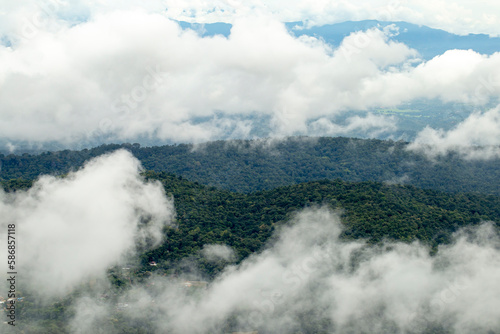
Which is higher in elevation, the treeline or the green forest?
the treeline

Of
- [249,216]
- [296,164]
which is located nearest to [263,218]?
[249,216]

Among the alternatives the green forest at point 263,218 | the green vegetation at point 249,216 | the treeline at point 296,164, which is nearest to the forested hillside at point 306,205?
the green forest at point 263,218

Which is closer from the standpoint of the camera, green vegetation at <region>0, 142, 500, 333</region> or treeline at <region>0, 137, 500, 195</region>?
green vegetation at <region>0, 142, 500, 333</region>

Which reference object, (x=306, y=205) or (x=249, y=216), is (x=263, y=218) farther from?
(x=306, y=205)

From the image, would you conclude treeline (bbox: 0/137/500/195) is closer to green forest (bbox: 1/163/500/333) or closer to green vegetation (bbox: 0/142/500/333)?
green vegetation (bbox: 0/142/500/333)

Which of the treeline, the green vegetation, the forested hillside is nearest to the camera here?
the green vegetation

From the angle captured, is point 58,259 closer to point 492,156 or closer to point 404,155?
point 404,155

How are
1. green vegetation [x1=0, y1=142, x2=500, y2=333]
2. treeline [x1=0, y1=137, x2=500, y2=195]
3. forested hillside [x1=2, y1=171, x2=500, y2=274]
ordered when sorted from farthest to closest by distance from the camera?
A: treeline [x1=0, y1=137, x2=500, y2=195], forested hillside [x1=2, y1=171, x2=500, y2=274], green vegetation [x1=0, y1=142, x2=500, y2=333]

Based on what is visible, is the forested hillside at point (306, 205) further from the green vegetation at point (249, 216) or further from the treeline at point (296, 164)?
the treeline at point (296, 164)

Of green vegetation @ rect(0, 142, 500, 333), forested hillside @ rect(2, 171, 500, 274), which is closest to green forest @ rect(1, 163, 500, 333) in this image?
forested hillside @ rect(2, 171, 500, 274)
